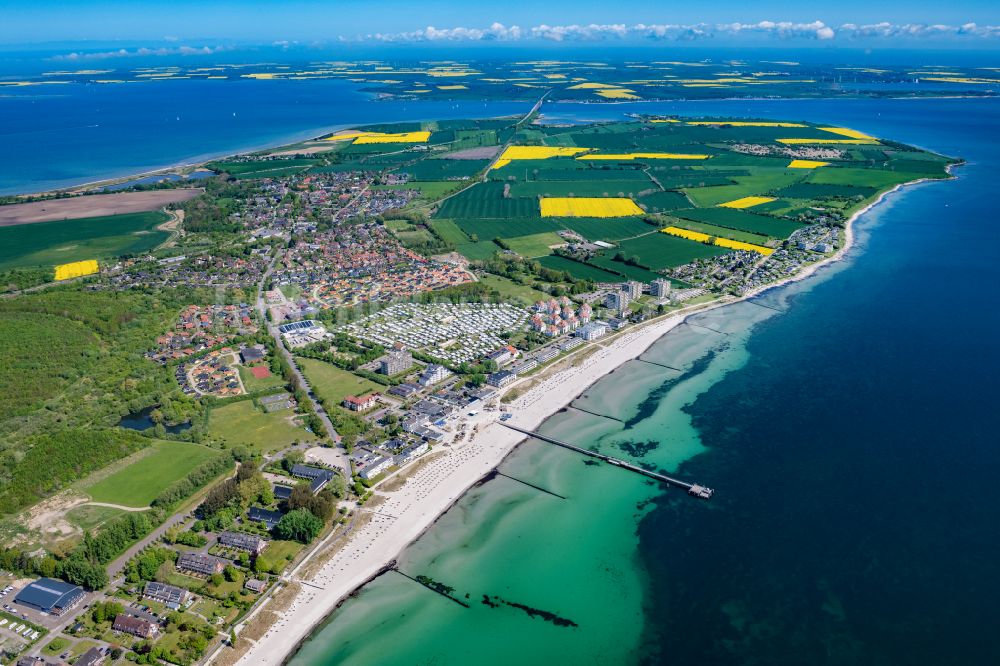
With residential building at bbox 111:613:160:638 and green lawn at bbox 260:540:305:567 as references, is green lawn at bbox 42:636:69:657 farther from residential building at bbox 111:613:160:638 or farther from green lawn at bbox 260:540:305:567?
green lawn at bbox 260:540:305:567

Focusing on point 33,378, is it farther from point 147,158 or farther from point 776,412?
point 147,158

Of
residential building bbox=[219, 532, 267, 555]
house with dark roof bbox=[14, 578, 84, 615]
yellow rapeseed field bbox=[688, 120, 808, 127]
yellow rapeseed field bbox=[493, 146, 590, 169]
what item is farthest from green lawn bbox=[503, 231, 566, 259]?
yellow rapeseed field bbox=[688, 120, 808, 127]

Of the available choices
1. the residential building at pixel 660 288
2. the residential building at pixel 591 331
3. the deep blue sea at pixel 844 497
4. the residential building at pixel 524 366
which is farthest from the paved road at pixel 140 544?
the residential building at pixel 660 288

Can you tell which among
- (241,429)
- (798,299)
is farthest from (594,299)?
(241,429)

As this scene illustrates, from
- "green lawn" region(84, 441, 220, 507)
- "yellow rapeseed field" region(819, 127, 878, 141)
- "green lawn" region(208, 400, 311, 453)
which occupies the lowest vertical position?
"green lawn" region(84, 441, 220, 507)

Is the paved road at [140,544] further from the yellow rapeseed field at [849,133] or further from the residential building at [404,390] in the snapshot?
the yellow rapeseed field at [849,133]
